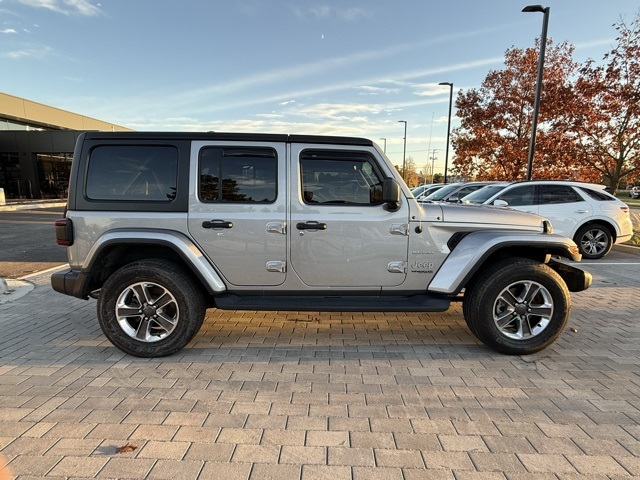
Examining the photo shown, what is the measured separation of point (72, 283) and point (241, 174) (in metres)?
1.94

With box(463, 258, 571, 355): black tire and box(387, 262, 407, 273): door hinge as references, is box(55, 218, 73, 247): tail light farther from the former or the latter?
box(463, 258, 571, 355): black tire

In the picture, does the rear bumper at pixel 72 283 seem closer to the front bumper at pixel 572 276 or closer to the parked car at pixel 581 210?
the front bumper at pixel 572 276

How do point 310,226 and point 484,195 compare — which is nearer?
point 310,226

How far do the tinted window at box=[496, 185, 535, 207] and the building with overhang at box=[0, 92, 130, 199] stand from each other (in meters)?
26.2

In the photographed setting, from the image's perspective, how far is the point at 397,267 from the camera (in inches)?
140

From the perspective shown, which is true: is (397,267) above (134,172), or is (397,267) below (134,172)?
below

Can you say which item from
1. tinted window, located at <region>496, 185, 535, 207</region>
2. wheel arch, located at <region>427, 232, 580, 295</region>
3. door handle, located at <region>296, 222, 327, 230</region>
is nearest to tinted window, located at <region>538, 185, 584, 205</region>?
tinted window, located at <region>496, 185, 535, 207</region>

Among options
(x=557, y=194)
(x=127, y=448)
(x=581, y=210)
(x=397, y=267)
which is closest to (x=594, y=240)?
(x=581, y=210)

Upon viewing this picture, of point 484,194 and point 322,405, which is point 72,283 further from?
point 484,194

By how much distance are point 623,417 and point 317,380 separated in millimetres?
2247

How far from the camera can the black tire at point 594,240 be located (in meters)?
7.82

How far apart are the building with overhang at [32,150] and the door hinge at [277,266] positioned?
26351 millimetres

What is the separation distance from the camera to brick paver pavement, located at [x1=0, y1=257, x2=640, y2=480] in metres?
2.15

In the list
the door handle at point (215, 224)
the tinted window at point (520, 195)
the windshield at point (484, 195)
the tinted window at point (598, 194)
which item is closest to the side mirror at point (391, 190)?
the door handle at point (215, 224)
